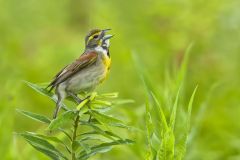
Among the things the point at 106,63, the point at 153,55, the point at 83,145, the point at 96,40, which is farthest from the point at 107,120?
the point at 153,55

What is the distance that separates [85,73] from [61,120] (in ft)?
2.51

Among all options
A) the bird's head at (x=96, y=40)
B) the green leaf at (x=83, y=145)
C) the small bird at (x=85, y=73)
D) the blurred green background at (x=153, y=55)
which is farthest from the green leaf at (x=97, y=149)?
the blurred green background at (x=153, y=55)

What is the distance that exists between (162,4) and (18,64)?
5.23 feet

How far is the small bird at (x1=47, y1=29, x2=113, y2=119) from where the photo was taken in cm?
319

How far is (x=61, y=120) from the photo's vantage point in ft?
8.60

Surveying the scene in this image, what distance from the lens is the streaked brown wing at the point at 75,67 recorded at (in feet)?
10.4

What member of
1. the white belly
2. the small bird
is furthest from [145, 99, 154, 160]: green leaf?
the white belly

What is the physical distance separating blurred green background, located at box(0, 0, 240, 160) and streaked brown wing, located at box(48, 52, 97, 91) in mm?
716

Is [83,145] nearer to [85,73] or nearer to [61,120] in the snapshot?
[61,120]

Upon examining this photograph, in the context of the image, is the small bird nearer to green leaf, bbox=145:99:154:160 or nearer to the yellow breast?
the yellow breast

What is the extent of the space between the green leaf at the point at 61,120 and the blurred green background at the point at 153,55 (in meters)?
1.40

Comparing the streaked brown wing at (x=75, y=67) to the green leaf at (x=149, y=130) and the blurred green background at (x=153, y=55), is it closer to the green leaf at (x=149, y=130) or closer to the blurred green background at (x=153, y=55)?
the green leaf at (x=149, y=130)

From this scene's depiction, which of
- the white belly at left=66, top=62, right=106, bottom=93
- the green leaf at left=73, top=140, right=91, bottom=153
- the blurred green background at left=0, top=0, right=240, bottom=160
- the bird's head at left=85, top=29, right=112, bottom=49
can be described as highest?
the blurred green background at left=0, top=0, right=240, bottom=160

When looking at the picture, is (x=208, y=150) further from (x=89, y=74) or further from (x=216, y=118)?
(x=89, y=74)
